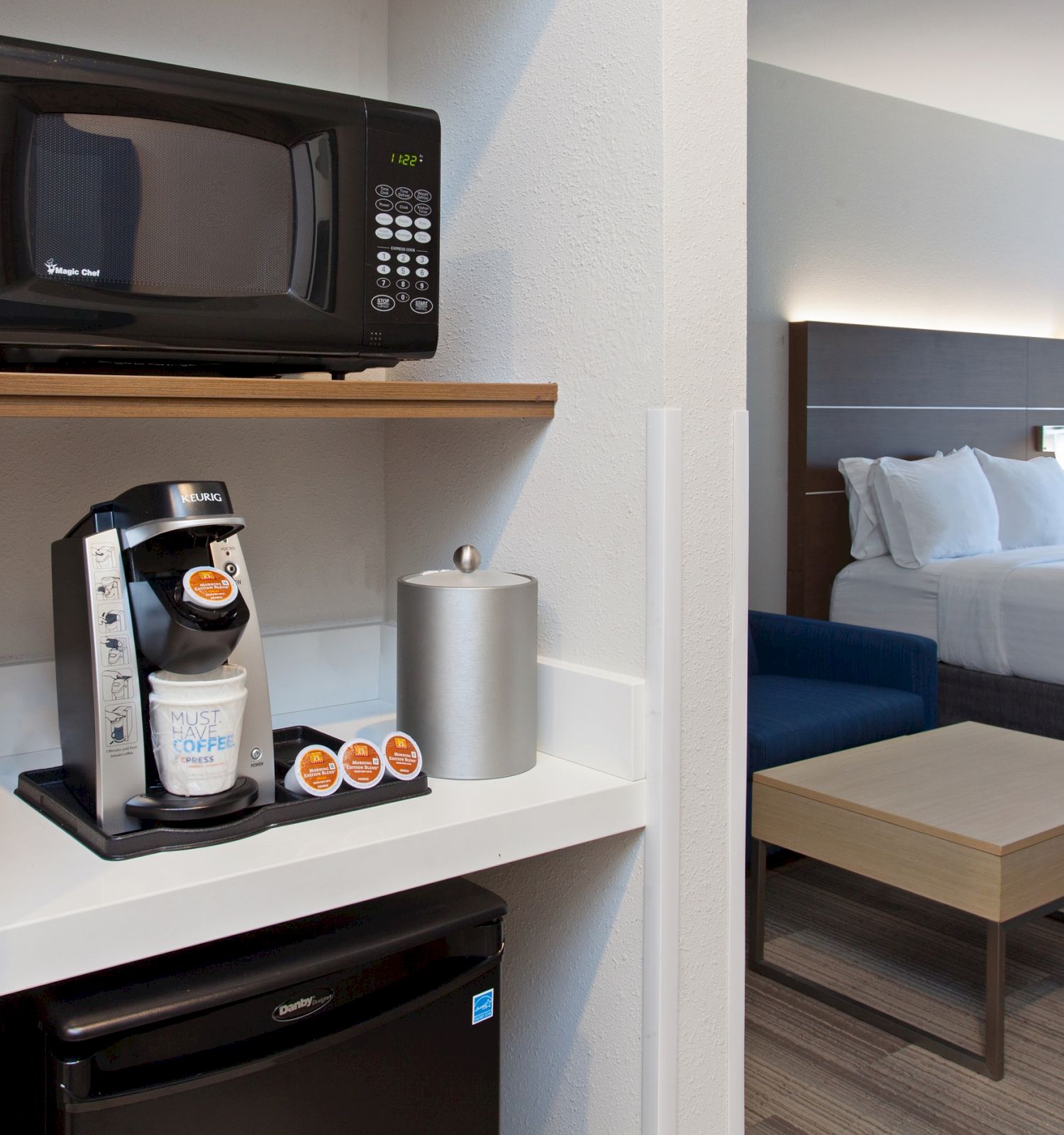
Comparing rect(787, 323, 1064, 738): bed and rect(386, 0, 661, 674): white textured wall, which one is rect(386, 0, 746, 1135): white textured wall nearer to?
rect(386, 0, 661, 674): white textured wall

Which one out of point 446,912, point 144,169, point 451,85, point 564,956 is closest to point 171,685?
point 446,912

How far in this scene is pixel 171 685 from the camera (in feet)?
3.01

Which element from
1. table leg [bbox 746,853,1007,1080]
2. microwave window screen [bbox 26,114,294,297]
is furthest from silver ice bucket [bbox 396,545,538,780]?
table leg [bbox 746,853,1007,1080]

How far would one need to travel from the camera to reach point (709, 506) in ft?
3.72

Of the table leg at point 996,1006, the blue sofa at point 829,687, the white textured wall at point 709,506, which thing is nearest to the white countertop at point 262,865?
the white textured wall at point 709,506

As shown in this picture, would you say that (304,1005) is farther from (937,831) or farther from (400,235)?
(937,831)

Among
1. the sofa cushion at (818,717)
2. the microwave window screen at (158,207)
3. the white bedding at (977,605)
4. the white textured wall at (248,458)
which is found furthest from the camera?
the white bedding at (977,605)

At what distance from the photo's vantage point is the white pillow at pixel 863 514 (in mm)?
4176

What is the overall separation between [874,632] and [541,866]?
2.19 m

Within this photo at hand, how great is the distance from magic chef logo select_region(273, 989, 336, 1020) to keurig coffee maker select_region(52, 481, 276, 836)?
16 cm

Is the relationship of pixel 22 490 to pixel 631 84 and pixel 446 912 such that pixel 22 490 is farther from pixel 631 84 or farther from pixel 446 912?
pixel 631 84

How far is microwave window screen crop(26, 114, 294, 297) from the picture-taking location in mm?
895

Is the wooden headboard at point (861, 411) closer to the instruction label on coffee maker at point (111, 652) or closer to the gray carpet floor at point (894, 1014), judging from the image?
the gray carpet floor at point (894, 1014)

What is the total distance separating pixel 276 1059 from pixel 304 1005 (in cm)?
4
